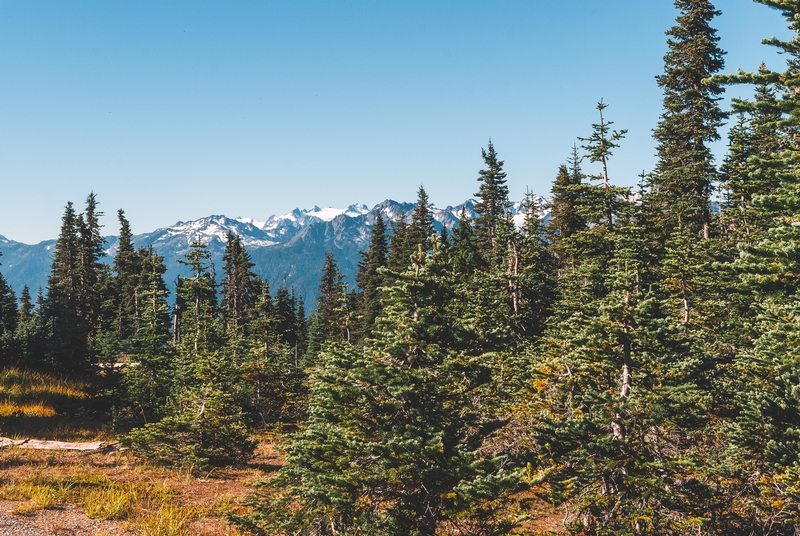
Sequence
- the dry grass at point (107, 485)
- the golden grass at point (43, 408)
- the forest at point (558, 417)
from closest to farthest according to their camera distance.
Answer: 1. the forest at point (558, 417)
2. the dry grass at point (107, 485)
3. the golden grass at point (43, 408)

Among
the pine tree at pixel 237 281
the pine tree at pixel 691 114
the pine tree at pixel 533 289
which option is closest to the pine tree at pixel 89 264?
the pine tree at pixel 237 281

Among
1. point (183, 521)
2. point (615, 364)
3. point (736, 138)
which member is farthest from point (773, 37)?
point (736, 138)

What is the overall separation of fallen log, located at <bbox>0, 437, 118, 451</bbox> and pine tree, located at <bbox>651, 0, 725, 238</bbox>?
1179 inches

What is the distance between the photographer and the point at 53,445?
17.7m

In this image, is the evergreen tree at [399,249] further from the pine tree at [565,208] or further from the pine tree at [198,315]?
the pine tree at [198,315]

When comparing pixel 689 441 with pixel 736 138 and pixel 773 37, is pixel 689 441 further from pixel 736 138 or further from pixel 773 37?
pixel 736 138

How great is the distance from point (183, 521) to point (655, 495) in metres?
10.9

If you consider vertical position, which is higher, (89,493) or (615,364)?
(615,364)

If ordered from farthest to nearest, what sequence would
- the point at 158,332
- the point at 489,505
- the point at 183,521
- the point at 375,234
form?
1. the point at 375,234
2. the point at 158,332
3. the point at 183,521
4. the point at 489,505

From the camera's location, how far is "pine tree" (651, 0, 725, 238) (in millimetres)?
26109

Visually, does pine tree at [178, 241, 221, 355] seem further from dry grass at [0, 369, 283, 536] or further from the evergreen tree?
the evergreen tree

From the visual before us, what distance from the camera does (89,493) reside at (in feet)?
40.9

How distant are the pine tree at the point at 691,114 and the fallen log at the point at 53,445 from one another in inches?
1179

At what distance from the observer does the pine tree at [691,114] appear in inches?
1028
